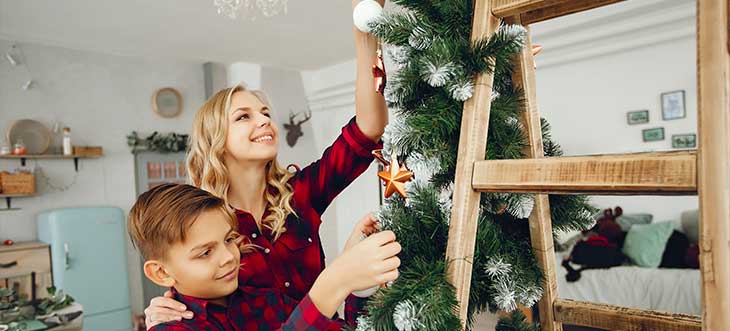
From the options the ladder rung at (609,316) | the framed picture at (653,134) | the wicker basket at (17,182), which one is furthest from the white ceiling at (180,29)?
the ladder rung at (609,316)

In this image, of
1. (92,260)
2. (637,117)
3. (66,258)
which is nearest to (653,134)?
(637,117)

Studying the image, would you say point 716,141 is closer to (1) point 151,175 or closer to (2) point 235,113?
(2) point 235,113

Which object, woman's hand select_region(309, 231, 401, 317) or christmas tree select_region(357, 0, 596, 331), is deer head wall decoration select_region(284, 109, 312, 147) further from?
woman's hand select_region(309, 231, 401, 317)

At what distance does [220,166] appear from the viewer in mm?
1236

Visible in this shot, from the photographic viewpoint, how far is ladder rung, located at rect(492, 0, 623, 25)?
71 centimetres

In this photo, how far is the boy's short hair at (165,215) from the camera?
37.9 inches

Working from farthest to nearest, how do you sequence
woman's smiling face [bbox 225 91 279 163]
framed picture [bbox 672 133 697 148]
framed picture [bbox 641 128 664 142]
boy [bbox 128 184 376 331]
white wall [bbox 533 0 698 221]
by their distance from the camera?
framed picture [bbox 641 128 664 142] < framed picture [bbox 672 133 697 148] < white wall [bbox 533 0 698 221] < woman's smiling face [bbox 225 91 279 163] < boy [bbox 128 184 376 331]

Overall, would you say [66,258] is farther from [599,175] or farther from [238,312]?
[599,175]

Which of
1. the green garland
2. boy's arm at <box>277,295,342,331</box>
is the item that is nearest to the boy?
boy's arm at <box>277,295,342,331</box>

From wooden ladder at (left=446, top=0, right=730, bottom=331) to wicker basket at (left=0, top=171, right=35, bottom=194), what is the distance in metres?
4.97

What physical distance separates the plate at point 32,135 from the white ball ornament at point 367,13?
496 cm

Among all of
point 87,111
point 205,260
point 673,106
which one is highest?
point 87,111

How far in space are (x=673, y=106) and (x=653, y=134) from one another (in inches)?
12.0

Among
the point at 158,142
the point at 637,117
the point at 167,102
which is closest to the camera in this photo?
the point at 637,117
